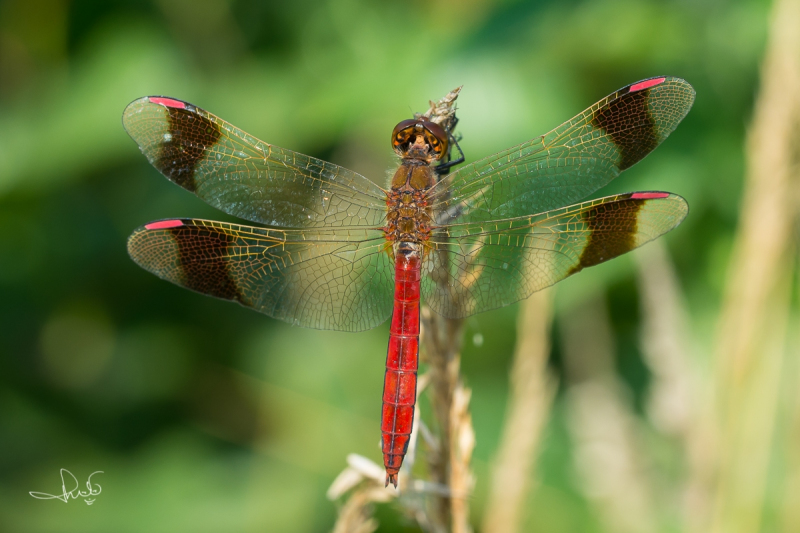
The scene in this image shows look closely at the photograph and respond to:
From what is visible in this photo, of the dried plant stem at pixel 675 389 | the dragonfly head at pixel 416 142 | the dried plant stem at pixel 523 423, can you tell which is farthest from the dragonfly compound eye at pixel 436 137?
the dried plant stem at pixel 675 389

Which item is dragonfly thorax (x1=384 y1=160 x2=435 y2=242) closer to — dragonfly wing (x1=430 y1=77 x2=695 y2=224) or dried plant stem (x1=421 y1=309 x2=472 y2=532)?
dragonfly wing (x1=430 y1=77 x2=695 y2=224)

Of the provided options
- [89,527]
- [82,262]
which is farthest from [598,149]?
[89,527]

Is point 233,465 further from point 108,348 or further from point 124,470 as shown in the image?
point 108,348

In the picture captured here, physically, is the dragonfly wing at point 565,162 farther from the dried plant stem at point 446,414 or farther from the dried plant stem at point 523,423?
the dried plant stem at point 446,414

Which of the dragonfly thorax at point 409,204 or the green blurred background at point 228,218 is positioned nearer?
the dragonfly thorax at point 409,204

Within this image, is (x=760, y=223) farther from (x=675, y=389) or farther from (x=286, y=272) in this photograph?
(x=286, y=272)

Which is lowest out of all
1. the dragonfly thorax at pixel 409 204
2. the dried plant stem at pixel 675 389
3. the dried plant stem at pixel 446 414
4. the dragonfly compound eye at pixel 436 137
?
the dried plant stem at pixel 446 414

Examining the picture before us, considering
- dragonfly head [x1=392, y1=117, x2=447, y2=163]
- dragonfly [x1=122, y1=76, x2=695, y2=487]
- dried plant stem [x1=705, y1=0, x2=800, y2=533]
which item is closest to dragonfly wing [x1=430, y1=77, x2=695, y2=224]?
dragonfly [x1=122, y1=76, x2=695, y2=487]
